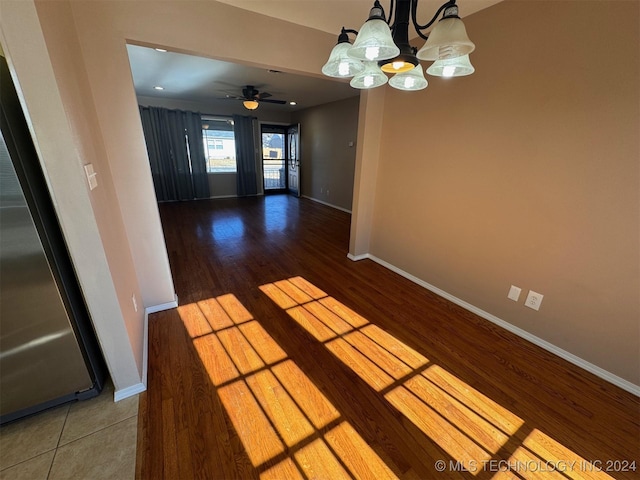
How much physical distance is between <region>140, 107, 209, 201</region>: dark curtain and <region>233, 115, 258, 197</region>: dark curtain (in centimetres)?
89

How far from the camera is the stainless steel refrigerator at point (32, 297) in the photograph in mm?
1019

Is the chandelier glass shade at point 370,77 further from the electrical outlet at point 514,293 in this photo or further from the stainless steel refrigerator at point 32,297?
the electrical outlet at point 514,293

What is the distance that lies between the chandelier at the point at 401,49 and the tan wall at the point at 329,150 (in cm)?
418

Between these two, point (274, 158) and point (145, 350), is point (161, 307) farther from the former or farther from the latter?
point (274, 158)

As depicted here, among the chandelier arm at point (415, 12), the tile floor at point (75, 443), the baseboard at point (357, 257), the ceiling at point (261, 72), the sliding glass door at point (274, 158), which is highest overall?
the ceiling at point (261, 72)

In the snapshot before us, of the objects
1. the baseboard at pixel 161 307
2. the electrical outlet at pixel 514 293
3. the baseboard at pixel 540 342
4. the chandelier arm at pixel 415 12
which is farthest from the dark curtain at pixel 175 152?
the electrical outlet at pixel 514 293

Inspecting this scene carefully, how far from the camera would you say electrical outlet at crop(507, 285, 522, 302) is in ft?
6.49

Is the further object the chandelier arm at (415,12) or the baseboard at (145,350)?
the baseboard at (145,350)

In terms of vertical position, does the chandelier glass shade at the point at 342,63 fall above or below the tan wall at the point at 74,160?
above

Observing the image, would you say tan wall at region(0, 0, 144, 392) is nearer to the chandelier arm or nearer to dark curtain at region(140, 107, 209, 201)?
the chandelier arm

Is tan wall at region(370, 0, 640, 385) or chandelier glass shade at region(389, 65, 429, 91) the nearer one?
chandelier glass shade at region(389, 65, 429, 91)

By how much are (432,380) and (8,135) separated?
242cm

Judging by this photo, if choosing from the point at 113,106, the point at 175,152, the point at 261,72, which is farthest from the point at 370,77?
the point at 175,152

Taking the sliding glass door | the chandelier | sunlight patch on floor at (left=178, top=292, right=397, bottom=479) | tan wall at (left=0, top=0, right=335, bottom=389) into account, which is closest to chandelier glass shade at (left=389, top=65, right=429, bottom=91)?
the chandelier
